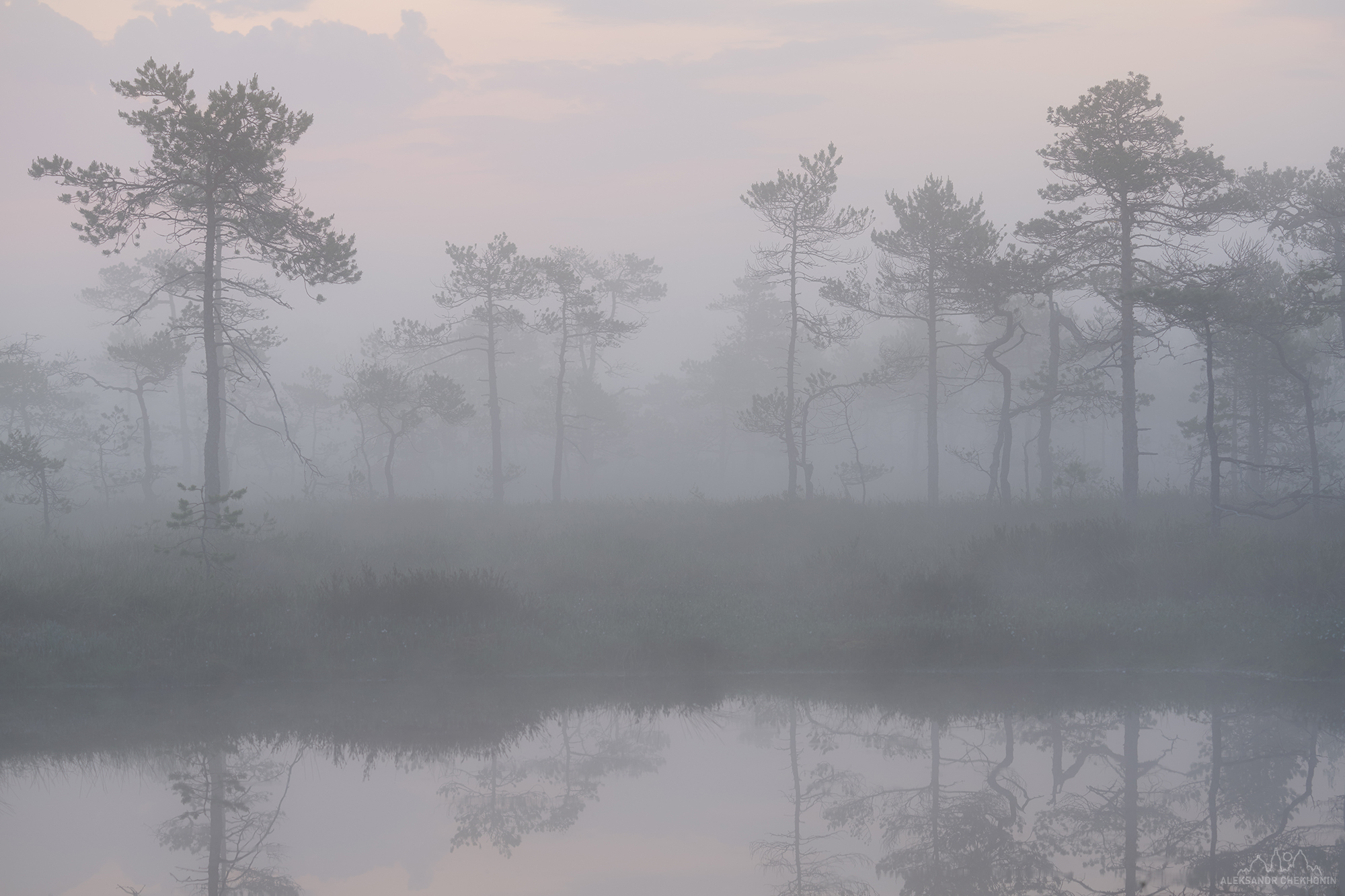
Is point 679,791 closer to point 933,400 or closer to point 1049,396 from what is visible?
point 933,400

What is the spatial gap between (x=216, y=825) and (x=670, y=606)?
26.7 ft

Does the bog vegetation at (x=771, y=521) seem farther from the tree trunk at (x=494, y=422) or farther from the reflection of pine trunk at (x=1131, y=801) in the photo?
the reflection of pine trunk at (x=1131, y=801)

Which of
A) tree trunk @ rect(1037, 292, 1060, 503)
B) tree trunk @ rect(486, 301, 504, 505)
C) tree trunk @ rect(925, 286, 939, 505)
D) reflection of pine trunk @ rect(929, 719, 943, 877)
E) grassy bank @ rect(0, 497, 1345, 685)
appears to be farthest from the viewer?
tree trunk @ rect(486, 301, 504, 505)

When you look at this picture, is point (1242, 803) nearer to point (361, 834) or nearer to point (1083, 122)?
point (361, 834)

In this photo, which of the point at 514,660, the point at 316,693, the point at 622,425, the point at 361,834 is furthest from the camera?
the point at 622,425

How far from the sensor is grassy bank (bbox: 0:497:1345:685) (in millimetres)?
12367

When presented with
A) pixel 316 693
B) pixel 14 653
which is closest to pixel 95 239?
pixel 14 653

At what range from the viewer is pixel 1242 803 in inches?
288

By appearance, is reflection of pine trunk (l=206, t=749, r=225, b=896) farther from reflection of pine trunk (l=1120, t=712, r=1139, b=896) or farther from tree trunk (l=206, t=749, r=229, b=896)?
reflection of pine trunk (l=1120, t=712, r=1139, b=896)

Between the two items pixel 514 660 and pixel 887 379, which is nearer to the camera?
pixel 514 660

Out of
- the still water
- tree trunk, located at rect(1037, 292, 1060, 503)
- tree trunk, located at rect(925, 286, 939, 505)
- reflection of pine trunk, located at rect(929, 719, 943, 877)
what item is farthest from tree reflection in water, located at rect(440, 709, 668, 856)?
tree trunk, located at rect(925, 286, 939, 505)

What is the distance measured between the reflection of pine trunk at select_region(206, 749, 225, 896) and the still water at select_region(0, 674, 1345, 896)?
0.03 metres

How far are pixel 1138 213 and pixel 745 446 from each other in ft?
Result: 180

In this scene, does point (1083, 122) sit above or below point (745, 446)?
above
